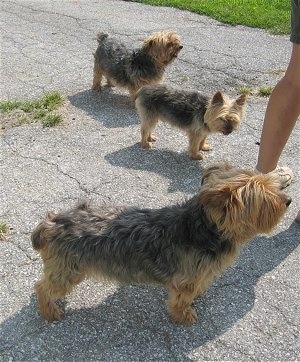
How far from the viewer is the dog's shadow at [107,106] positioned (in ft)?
20.7

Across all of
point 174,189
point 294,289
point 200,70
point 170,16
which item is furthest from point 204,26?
point 294,289

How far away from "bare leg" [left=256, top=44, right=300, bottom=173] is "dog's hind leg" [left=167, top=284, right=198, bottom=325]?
1.63 meters

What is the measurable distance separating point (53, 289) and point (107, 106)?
3829 mm

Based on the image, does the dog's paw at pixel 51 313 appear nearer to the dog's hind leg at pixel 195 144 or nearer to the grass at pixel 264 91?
the dog's hind leg at pixel 195 144

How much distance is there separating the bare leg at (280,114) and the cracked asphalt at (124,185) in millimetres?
662

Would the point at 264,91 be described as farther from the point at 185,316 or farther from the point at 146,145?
the point at 185,316

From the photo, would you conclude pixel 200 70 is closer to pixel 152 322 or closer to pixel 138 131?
pixel 138 131

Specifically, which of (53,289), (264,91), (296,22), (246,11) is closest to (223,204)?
(53,289)

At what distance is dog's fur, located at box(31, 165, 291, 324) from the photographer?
3.15m

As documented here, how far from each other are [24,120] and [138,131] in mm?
1485

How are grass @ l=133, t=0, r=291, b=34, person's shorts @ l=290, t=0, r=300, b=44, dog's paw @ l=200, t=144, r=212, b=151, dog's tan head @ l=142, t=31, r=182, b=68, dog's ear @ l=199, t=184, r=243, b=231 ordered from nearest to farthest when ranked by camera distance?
dog's ear @ l=199, t=184, r=243, b=231
person's shorts @ l=290, t=0, r=300, b=44
dog's paw @ l=200, t=144, r=212, b=151
dog's tan head @ l=142, t=31, r=182, b=68
grass @ l=133, t=0, r=291, b=34

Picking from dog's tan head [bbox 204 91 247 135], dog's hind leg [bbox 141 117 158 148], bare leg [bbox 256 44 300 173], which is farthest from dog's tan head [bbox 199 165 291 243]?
dog's hind leg [bbox 141 117 158 148]

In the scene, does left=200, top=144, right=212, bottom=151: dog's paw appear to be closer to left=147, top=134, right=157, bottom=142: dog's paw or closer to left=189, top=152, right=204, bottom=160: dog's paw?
left=189, top=152, right=204, bottom=160: dog's paw

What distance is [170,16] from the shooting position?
10.4 metres
